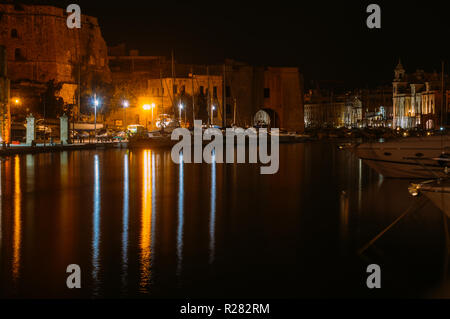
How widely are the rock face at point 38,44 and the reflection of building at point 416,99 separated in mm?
54058

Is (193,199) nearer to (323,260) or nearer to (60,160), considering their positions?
(323,260)

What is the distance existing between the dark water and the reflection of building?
8756 centimetres

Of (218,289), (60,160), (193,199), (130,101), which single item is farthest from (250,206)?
(130,101)

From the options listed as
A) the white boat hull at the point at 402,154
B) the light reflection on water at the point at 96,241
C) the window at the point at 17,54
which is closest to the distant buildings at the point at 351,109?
the window at the point at 17,54

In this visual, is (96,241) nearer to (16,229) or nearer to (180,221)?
(16,229)

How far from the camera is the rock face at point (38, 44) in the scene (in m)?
65.0

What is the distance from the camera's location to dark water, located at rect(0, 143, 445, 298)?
7.52 metres

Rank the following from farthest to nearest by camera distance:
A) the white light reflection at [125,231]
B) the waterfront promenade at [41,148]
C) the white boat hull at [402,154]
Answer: the waterfront promenade at [41,148], the white boat hull at [402,154], the white light reflection at [125,231]

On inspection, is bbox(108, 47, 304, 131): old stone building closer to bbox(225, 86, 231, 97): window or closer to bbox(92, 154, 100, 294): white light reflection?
bbox(225, 86, 231, 97): window

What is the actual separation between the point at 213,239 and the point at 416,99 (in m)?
107

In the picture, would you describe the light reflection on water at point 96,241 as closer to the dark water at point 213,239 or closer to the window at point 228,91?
the dark water at point 213,239

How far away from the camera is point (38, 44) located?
217ft

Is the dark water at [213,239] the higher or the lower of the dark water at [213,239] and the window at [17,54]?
the lower

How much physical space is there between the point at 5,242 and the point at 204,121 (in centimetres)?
6897
